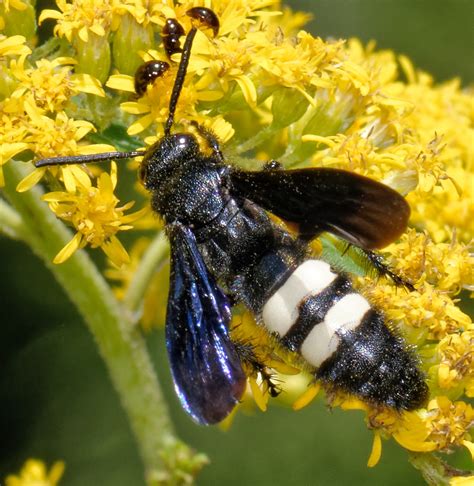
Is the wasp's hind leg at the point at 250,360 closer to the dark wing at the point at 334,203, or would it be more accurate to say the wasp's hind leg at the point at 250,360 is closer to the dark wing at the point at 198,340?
the dark wing at the point at 198,340

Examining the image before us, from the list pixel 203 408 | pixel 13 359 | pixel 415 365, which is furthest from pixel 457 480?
pixel 13 359

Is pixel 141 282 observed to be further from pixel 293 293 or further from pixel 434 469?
pixel 434 469

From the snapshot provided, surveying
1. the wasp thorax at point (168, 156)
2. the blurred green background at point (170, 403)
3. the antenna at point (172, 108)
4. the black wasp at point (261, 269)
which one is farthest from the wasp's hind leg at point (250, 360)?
the blurred green background at point (170, 403)

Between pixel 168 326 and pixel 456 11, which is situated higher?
pixel 168 326

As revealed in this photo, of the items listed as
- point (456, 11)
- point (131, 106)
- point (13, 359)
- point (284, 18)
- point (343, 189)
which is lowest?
point (13, 359)

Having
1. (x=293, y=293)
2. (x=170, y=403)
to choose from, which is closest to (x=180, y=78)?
(x=293, y=293)

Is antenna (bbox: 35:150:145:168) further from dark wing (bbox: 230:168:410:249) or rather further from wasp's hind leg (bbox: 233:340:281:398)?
wasp's hind leg (bbox: 233:340:281:398)

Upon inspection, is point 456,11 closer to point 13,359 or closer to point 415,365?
point 13,359
